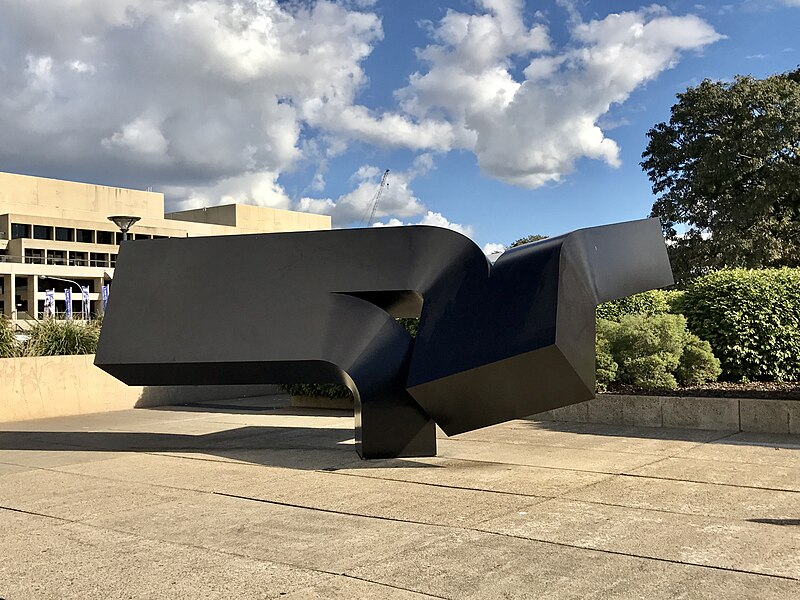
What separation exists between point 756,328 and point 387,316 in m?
6.92

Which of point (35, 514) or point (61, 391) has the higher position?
point (61, 391)

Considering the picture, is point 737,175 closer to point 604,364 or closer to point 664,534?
point 604,364

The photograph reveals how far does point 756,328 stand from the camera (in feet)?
44.1

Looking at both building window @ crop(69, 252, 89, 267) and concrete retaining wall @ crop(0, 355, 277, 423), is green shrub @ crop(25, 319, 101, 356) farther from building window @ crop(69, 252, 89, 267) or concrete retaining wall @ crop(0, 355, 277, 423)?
building window @ crop(69, 252, 89, 267)

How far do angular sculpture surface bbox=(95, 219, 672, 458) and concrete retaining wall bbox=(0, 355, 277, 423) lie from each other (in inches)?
223

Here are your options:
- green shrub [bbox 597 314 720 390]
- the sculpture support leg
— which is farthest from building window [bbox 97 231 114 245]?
the sculpture support leg

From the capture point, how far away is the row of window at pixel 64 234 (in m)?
77.9

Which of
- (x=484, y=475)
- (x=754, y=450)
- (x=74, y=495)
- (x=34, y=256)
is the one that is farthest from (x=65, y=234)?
(x=754, y=450)

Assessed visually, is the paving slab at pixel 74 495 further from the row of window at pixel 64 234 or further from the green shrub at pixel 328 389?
the row of window at pixel 64 234

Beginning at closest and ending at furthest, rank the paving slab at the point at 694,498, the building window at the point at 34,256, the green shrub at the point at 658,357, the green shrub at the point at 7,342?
the paving slab at the point at 694,498, the green shrub at the point at 658,357, the green shrub at the point at 7,342, the building window at the point at 34,256

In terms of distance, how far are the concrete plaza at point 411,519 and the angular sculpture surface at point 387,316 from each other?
823 millimetres

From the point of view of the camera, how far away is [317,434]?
39.4ft

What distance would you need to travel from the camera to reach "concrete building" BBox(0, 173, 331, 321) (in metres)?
72.8

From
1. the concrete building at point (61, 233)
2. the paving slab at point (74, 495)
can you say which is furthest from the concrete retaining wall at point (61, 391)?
the concrete building at point (61, 233)
